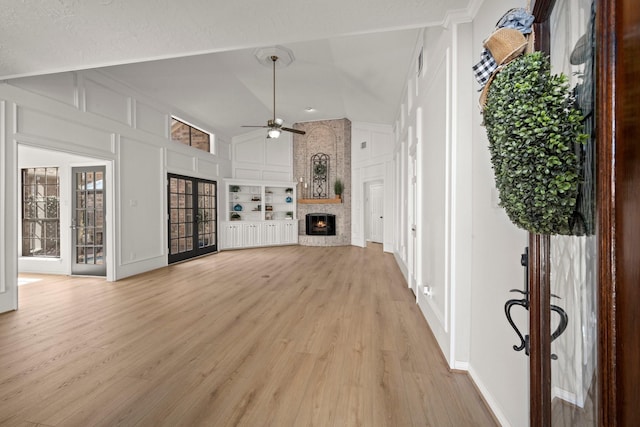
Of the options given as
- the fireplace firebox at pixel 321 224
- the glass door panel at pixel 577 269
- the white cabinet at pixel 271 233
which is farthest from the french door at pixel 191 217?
the glass door panel at pixel 577 269

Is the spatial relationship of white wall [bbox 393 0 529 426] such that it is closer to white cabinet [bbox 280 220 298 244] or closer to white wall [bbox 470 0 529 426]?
white wall [bbox 470 0 529 426]

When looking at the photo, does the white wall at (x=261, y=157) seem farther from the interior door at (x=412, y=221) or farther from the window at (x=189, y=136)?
the interior door at (x=412, y=221)

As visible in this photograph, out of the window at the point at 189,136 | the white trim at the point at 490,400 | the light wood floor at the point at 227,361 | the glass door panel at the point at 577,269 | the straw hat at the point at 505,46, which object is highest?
the window at the point at 189,136

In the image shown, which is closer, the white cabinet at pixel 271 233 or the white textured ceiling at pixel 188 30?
the white textured ceiling at pixel 188 30

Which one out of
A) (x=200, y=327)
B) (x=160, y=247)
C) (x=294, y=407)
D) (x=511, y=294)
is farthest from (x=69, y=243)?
(x=511, y=294)

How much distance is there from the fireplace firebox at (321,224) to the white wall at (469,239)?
5.99 meters

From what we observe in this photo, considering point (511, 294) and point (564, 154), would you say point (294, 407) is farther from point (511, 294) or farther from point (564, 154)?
point (564, 154)

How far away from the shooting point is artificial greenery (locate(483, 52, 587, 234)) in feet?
2.17

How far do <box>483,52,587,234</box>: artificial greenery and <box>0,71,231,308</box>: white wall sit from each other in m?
4.76

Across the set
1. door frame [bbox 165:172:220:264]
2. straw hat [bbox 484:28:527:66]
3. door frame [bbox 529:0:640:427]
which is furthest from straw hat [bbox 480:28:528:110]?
Result: door frame [bbox 165:172:220:264]

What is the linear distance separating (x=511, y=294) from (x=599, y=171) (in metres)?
1.06

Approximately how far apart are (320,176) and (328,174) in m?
0.27

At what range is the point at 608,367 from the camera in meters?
0.55

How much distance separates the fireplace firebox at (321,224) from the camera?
28.7ft
